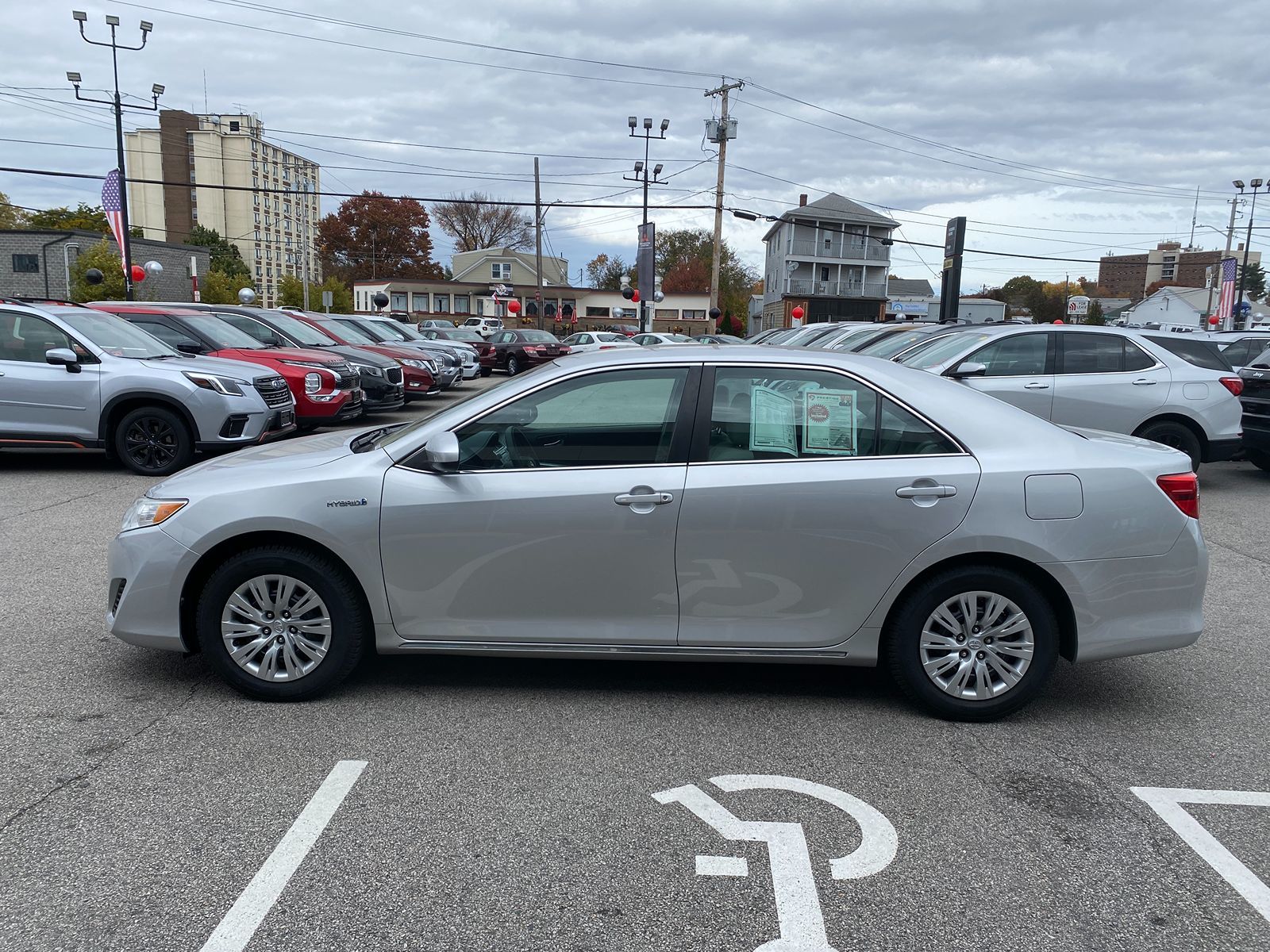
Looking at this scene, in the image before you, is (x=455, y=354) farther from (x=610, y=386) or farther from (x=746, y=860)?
(x=746, y=860)

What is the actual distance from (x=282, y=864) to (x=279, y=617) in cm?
137

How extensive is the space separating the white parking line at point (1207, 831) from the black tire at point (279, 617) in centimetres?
320

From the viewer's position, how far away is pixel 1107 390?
31.7 ft

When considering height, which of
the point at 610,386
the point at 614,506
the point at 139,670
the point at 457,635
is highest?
the point at 610,386

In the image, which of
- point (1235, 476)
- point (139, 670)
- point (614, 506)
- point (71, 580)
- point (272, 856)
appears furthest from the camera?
point (1235, 476)

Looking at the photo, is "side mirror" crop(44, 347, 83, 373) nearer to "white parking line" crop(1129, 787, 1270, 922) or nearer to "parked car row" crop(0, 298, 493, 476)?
"parked car row" crop(0, 298, 493, 476)

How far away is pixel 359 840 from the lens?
10.2 feet

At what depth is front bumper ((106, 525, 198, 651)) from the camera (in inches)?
161

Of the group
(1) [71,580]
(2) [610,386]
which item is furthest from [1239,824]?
(1) [71,580]

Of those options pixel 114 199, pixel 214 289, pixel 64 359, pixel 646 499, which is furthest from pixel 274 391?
pixel 214 289

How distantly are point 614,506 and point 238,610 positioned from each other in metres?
1.71

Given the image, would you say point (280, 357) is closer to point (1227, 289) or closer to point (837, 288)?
point (1227, 289)

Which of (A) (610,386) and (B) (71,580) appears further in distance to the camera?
(B) (71,580)

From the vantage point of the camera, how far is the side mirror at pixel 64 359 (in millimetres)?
9508
